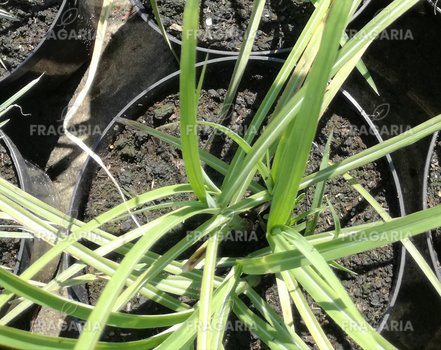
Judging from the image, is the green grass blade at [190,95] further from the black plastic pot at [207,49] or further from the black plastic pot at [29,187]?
the black plastic pot at [29,187]

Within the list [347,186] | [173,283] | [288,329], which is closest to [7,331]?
[173,283]

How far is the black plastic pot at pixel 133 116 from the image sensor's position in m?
1.02

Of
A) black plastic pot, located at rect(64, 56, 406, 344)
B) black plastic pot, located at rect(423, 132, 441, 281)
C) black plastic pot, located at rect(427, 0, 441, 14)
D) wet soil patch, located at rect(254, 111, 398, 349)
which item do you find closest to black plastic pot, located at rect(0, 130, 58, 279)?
black plastic pot, located at rect(64, 56, 406, 344)

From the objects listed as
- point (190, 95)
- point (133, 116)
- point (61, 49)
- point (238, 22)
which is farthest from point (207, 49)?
point (190, 95)

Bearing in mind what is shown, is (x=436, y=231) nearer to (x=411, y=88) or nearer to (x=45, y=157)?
(x=411, y=88)

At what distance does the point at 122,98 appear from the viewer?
1384 mm

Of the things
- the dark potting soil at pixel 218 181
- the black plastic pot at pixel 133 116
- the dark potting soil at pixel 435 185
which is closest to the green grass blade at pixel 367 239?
the dark potting soil at pixel 218 181

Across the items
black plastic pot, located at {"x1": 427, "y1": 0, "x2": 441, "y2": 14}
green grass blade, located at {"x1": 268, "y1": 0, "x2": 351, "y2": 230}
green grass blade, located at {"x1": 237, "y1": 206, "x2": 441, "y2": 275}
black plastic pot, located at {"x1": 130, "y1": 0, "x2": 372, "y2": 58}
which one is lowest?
green grass blade, located at {"x1": 237, "y1": 206, "x2": 441, "y2": 275}

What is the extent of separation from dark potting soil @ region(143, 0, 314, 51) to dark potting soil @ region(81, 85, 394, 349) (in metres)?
0.13

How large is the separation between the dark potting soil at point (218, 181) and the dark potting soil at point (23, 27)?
Result: 1.24 feet

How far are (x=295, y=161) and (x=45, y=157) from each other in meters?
1.00

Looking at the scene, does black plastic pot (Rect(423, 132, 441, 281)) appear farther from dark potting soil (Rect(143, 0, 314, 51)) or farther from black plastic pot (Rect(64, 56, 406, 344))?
dark potting soil (Rect(143, 0, 314, 51))

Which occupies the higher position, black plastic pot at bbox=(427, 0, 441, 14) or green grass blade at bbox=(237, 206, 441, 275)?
black plastic pot at bbox=(427, 0, 441, 14)

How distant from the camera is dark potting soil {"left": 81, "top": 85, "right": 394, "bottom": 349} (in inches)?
39.9
